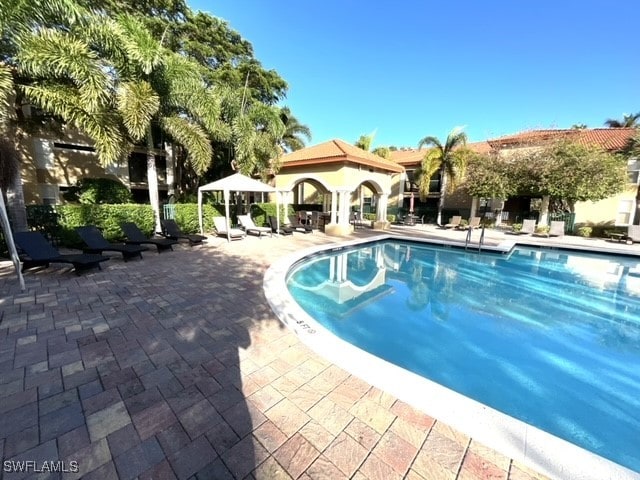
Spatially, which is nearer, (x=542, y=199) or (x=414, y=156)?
(x=542, y=199)

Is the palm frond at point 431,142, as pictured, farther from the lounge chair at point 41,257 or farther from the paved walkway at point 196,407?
the lounge chair at point 41,257

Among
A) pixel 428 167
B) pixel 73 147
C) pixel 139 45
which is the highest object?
pixel 139 45

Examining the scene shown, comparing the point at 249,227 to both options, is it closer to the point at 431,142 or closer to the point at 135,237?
the point at 135,237

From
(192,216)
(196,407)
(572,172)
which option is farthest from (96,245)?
(572,172)

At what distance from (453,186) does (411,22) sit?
1187 centimetres

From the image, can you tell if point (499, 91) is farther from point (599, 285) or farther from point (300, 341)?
point (300, 341)

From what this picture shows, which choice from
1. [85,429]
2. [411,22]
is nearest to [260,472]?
[85,429]

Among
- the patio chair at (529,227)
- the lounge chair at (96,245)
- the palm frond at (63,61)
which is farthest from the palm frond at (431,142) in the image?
the lounge chair at (96,245)

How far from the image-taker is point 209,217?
1505 centimetres

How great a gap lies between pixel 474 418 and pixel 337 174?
1463cm

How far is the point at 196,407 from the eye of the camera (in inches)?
104

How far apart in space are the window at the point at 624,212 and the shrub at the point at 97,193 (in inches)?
1291

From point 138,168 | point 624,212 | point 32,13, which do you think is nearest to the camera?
point 32,13

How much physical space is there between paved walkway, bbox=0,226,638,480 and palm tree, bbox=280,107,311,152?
21.6 m
